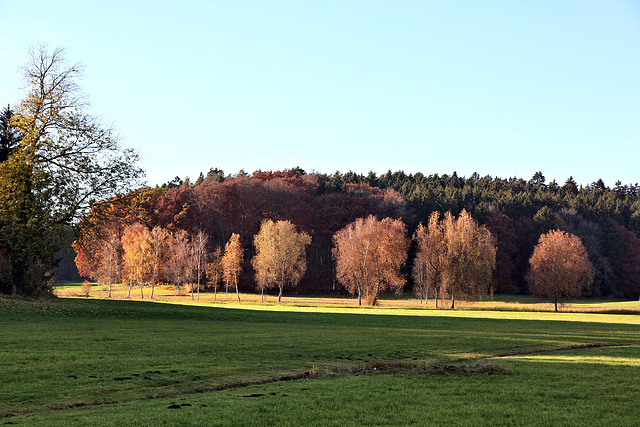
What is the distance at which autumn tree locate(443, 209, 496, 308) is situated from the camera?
7119cm

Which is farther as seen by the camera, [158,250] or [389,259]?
[158,250]

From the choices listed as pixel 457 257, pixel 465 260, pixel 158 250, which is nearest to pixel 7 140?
pixel 158 250

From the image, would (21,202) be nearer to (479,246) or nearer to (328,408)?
(328,408)

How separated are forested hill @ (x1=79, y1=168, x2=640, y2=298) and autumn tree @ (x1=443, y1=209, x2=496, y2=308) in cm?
4205

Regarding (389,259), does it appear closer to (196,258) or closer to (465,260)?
(465,260)

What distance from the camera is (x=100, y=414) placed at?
440 inches

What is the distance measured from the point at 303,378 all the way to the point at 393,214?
101692 millimetres

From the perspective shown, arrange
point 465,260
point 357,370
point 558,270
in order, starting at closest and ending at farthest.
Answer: point 357,370 → point 465,260 → point 558,270

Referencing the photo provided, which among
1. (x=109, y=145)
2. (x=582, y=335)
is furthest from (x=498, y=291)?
(x=109, y=145)

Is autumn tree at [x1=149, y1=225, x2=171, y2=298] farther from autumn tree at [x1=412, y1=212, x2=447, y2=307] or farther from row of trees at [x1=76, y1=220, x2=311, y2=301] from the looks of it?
autumn tree at [x1=412, y1=212, x2=447, y2=307]

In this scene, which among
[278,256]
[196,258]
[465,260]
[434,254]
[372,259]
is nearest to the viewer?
[465,260]

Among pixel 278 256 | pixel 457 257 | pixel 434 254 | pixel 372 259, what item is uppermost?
pixel 434 254

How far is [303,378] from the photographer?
1664 centimetres

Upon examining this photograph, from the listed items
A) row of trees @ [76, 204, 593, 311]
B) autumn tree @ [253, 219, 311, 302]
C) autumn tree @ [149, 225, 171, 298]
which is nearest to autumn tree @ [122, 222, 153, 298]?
row of trees @ [76, 204, 593, 311]
